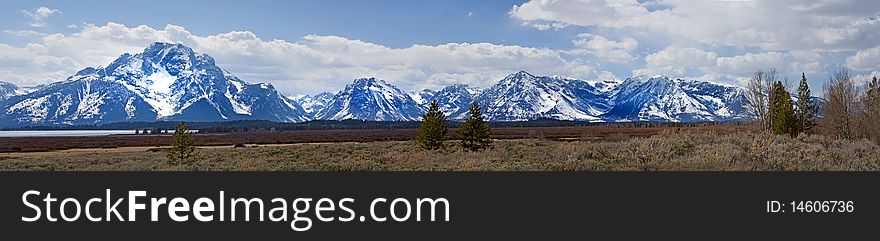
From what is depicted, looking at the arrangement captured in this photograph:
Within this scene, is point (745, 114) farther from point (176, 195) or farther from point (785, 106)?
point (176, 195)

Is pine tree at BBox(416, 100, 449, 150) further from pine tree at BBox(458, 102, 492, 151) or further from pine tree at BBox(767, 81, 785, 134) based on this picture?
pine tree at BBox(767, 81, 785, 134)

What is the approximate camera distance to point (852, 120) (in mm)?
66500

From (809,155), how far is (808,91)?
46960 millimetres

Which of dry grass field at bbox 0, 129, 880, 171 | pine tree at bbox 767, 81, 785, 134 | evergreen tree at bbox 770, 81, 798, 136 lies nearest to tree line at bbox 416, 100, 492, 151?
dry grass field at bbox 0, 129, 880, 171

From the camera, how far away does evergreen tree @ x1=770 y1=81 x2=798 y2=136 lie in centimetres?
5759

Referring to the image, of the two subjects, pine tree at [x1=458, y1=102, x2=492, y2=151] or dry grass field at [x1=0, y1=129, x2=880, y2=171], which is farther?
Result: pine tree at [x1=458, y1=102, x2=492, y2=151]

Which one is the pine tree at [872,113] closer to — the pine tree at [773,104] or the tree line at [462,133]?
the pine tree at [773,104]

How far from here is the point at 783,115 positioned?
5803 cm

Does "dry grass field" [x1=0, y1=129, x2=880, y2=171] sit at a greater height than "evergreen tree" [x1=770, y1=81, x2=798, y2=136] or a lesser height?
lesser

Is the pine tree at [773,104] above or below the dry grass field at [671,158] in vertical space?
above

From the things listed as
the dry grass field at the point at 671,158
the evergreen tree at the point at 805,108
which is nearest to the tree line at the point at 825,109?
the evergreen tree at the point at 805,108

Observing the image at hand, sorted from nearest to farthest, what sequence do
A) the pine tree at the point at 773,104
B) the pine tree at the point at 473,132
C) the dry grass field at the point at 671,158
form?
1. the dry grass field at the point at 671,158
2. the pine tree at the point at 473,132
3. the pine tree at the point at 773,104

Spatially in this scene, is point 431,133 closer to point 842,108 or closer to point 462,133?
point 462,133

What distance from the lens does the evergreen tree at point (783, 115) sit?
5759 centimetres
